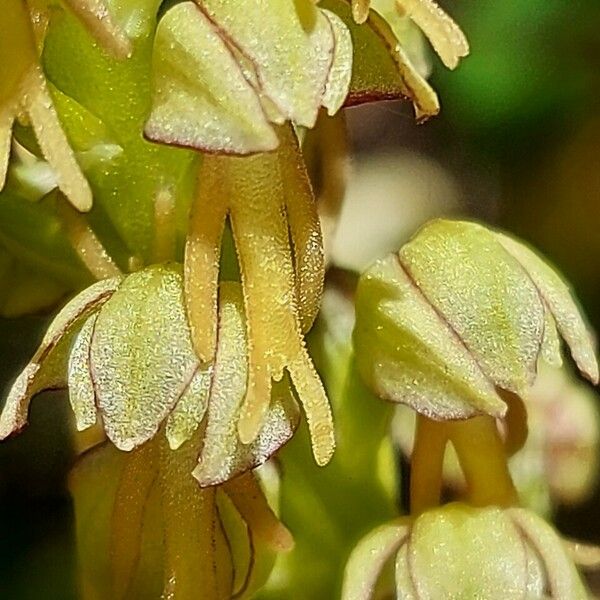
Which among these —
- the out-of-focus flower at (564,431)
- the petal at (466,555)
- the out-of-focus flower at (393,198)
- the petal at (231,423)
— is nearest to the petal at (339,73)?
the petal at (231,423)

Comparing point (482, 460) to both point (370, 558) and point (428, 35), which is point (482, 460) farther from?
point (428, 35)

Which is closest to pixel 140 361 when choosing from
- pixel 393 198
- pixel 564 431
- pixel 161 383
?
pixel 161 383

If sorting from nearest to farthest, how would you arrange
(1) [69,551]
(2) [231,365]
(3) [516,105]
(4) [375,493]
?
(2) [231,365], (4) [375,493], (1) [69,551], (3) [516,105]

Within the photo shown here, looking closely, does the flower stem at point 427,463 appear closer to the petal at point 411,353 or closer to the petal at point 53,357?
the petal at point 411,353

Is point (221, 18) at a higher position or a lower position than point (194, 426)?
higher

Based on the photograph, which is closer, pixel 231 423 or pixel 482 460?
pixel 231 423

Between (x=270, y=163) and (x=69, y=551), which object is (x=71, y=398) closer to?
(x=270, y=163)

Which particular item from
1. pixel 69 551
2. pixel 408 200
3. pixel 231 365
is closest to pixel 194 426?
pixel 231 365
